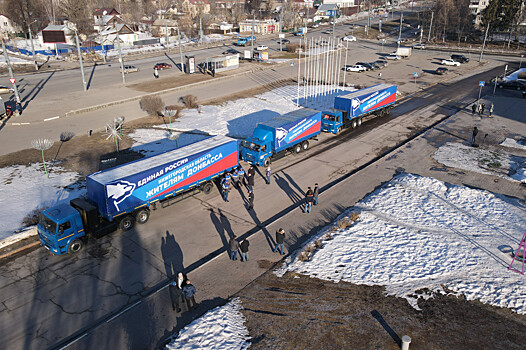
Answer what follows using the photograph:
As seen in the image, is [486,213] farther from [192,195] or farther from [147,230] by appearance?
[147,230]

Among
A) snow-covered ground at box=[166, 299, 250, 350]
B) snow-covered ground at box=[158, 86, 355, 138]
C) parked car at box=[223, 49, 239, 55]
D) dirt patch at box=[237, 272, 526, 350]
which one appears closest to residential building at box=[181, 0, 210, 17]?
parked car at box=[223, 49, 239, 55]

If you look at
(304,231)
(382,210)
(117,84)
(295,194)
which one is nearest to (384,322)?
(304,231)

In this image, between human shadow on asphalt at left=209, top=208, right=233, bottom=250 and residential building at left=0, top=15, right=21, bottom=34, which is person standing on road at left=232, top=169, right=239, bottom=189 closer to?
human shadow on asphalt at left=209, top=208, right=233, bottom=250

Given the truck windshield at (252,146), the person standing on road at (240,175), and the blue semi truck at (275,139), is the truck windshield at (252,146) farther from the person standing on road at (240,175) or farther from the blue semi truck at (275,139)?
the person standing on road at (240,175)

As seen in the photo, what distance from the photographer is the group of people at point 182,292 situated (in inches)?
524

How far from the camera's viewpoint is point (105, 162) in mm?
24828

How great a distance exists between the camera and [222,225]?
768 inches

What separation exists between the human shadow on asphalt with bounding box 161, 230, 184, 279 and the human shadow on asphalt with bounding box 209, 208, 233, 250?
2.17m

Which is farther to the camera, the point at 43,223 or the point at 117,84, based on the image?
the point at 117,84

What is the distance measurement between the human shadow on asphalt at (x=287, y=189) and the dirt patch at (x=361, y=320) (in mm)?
7798

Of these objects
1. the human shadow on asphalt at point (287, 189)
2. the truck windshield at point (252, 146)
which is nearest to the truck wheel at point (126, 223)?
the human shadow on asphalt at point (287, 189)

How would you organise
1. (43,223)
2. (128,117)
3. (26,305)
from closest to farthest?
(26,305), (43,223), (128,117)

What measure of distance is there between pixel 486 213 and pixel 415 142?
11928mm

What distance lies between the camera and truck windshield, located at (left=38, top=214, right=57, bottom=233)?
53.3ft
